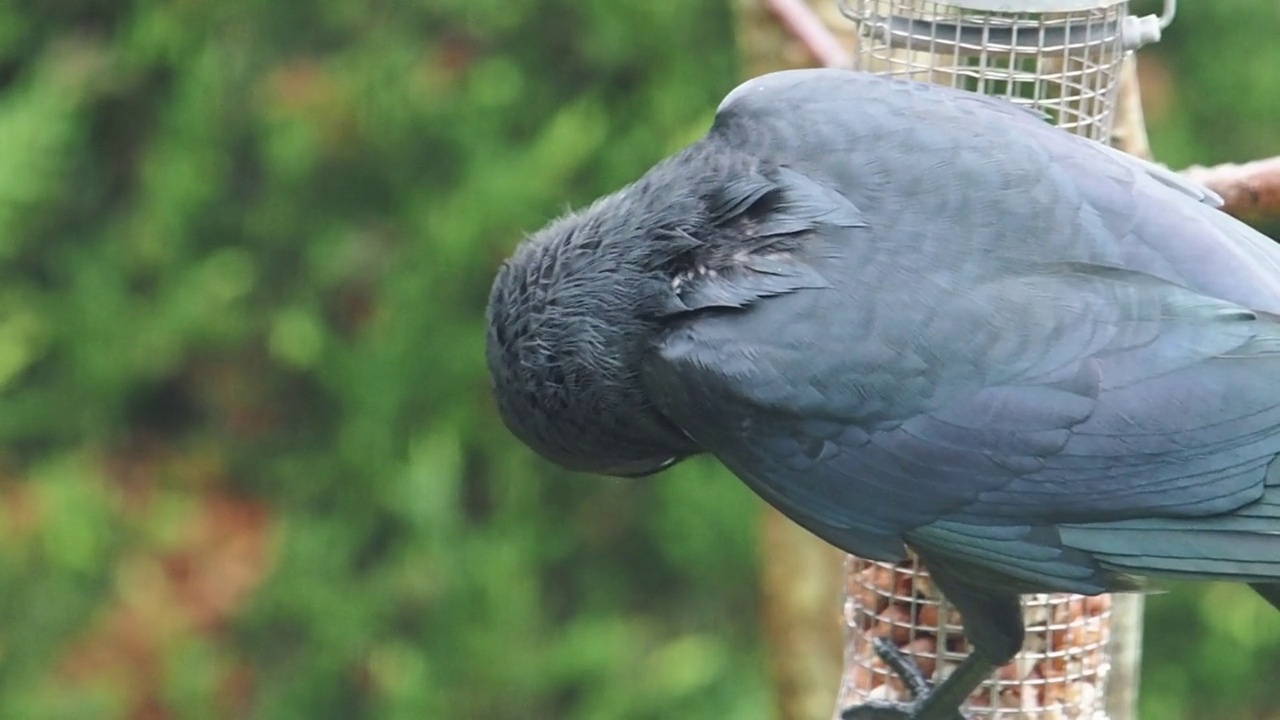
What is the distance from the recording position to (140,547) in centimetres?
411

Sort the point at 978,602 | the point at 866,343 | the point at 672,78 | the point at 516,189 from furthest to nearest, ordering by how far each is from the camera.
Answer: the point at 672,78 < the point at 516,189 < the point at 978,602 < the point at 866,343

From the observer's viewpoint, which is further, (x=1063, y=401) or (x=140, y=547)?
(x=140, y=547)

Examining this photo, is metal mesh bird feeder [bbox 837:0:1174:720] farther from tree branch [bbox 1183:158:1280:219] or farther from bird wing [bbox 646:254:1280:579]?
bird wing [bbox 646:254:1280:579]

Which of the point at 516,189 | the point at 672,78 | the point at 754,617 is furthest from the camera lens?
the point at 754,617

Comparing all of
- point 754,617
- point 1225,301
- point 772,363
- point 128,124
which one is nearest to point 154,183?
point 128,124

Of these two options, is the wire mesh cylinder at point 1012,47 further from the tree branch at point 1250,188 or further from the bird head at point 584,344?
the bird head at point 584,344

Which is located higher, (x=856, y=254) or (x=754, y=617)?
(x=856, y=254)

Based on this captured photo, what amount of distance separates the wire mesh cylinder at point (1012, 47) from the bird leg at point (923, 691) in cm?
84

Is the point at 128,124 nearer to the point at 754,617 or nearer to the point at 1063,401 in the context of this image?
the point at 754,617

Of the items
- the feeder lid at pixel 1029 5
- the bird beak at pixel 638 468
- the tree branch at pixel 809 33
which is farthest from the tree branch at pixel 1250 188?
the bird beak at pixel 638 468

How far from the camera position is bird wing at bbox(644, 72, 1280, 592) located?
2111 mm

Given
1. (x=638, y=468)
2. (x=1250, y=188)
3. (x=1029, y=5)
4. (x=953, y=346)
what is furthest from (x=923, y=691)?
(x=1029, y=5)

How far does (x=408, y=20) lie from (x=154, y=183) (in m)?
0.74

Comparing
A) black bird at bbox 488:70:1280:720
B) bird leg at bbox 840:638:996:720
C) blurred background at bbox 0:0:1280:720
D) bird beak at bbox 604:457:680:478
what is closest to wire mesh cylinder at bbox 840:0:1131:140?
black bird at bbox 488:70:1280:720
